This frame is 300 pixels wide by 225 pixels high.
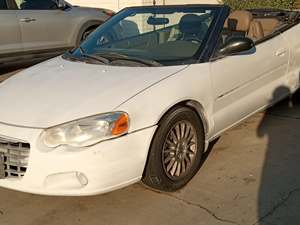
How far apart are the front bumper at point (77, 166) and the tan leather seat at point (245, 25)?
8.29ft

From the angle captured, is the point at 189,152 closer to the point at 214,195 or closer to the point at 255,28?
the point at 214,195

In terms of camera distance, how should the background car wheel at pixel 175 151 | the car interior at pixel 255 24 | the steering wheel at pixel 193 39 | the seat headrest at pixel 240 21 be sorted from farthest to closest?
the seat headrest at pixel 240 21, the car interior at pixel 255 24, the steering wheel at pixel 193 39, the background car wheel at pixel 175 151

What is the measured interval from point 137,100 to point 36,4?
20.0 feet

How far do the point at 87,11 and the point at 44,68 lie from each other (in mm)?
5325

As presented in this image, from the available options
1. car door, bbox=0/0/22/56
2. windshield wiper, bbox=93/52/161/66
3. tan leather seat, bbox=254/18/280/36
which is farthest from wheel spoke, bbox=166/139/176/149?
car door, bbox=0/0/22/56

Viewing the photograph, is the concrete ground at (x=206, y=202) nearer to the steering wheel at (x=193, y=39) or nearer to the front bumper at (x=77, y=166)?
the front bumper at (x=77, y=166)

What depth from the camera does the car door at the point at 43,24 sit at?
8.36m

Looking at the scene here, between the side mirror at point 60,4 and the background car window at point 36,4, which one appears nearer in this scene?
the background car window at point 36,4

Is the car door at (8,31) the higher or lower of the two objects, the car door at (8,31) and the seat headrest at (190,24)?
the lower

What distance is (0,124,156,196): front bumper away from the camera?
3057mm

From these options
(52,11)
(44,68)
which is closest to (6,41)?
(52,11)

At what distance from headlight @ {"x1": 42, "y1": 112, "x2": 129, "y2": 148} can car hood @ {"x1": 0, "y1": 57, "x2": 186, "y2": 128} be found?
0.05 metres

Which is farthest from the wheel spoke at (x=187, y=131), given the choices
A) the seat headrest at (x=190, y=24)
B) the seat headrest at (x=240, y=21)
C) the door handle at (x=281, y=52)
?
the seat headrest at (x=240, y=21)

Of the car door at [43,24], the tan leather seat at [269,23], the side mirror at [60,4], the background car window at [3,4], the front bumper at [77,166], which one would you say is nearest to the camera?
the front bumper at [77,166]
